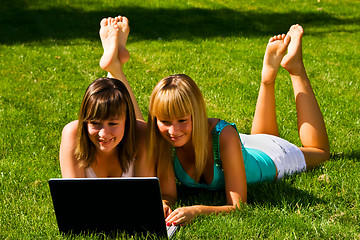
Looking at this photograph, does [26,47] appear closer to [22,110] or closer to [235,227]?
[22,110]

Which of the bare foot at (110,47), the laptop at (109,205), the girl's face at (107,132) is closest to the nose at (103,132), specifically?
the girl's face at (107,132)

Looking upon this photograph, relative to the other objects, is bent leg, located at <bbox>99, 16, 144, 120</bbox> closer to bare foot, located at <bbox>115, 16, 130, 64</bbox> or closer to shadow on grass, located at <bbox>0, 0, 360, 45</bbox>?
bare foot, located at <bbox>115, 16, 130, 64</bbox>

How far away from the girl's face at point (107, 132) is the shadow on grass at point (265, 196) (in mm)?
784

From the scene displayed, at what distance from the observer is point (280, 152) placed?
186 inches

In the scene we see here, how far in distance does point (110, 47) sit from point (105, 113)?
1705mm

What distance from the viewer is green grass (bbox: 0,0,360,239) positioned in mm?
3736

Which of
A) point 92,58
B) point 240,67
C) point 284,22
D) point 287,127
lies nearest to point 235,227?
point 287,127

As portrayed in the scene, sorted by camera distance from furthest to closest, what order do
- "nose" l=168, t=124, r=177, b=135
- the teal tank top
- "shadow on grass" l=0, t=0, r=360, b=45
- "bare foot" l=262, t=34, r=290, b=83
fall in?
"shadow on grass" l=0, t=0, r=360, b=45, "bare foot" l=262, t=34, r=290, b=83, the teal tank top, "nose" l=168, t=124, r=177, b=135

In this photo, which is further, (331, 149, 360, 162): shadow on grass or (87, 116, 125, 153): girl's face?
(331, 149, 360, 162): shadow on grass

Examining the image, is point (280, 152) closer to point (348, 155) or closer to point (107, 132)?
point (348, 155)

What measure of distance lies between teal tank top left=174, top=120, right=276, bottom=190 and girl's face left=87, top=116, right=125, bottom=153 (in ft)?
2.25

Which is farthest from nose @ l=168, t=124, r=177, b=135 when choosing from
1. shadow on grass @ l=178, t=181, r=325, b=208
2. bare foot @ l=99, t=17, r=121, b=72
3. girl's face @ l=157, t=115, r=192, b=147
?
bare foot @ l=99, t=17, r=121, b=72

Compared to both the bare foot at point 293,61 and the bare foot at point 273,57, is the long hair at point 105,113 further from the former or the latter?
the bare foot at point 293,61

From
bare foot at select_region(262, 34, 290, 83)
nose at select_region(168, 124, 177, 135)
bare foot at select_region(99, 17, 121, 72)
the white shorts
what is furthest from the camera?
bare foot at select_region(262, 34, 290, 83)
